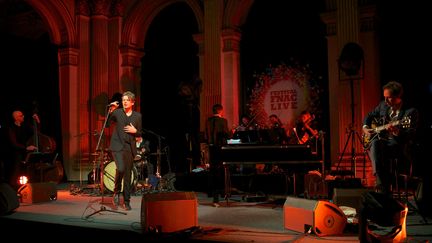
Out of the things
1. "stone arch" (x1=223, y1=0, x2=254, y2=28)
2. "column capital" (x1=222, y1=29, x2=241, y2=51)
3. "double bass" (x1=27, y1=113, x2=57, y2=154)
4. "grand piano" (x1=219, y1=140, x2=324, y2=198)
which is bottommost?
"grand piano" (x1=219, y1=140, x2=324, y2=198)

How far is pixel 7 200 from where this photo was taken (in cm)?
680

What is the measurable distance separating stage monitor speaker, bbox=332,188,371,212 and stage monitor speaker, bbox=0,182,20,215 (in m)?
4.60

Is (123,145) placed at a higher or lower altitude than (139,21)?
lower

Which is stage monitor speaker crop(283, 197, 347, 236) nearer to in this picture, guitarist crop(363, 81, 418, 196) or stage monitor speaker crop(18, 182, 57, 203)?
guitarist crop(363, 81, 418, 196)

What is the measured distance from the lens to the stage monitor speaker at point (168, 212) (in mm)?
5141

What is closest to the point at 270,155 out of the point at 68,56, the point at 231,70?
the point at 231,70

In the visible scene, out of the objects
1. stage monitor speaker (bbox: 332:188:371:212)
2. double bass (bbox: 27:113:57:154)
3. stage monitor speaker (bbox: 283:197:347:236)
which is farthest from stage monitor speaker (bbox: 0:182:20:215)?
stage monitor speaker (bbox: 332:188:371:212)

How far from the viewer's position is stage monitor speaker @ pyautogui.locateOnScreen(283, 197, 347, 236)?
16.1ft

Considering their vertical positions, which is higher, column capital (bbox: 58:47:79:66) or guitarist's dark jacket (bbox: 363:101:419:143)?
column capital (bbox: 58:47:79:66)

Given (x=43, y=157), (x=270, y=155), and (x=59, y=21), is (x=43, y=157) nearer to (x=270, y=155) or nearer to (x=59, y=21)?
(x=270, y=155)

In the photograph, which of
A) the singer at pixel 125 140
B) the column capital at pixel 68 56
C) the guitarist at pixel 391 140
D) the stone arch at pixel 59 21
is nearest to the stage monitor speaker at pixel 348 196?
the guitarist at pixel 391 140

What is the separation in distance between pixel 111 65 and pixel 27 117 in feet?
11.8

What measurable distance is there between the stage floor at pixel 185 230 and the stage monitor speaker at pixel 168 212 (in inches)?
3.6

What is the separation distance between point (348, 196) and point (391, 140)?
1.03 metres
